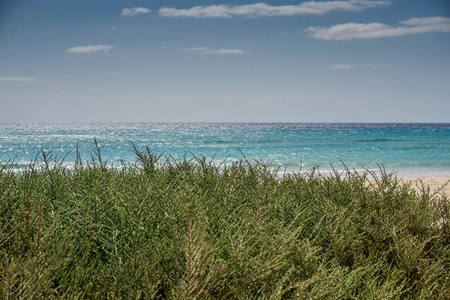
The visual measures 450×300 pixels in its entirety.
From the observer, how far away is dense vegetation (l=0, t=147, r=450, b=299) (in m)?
1.68

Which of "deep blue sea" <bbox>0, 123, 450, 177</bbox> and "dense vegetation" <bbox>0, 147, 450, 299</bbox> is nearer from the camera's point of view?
"dense vegetation" <bbox>0, 147, 450, 299</bbox>

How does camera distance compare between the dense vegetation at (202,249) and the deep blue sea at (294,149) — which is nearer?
the dense vegetation at (202,249)

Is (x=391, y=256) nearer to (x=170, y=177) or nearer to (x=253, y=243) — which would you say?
(x=253, y=243)

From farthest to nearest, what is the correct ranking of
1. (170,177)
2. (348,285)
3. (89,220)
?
(170,177) < (89,220) < (348,285)

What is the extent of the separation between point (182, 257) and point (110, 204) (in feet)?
3.12

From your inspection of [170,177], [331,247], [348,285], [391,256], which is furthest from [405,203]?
[170,177]

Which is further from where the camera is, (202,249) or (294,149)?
(294,149)

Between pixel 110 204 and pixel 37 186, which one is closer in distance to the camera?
pixel 110 204

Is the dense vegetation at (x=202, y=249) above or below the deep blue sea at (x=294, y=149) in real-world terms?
above

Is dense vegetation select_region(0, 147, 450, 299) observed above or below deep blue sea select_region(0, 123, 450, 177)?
above

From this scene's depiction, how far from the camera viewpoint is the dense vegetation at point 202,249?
1681 mm

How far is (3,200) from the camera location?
2438 mm

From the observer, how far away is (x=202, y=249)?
1.52 m

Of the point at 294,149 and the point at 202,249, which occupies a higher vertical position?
the point at 202,249
